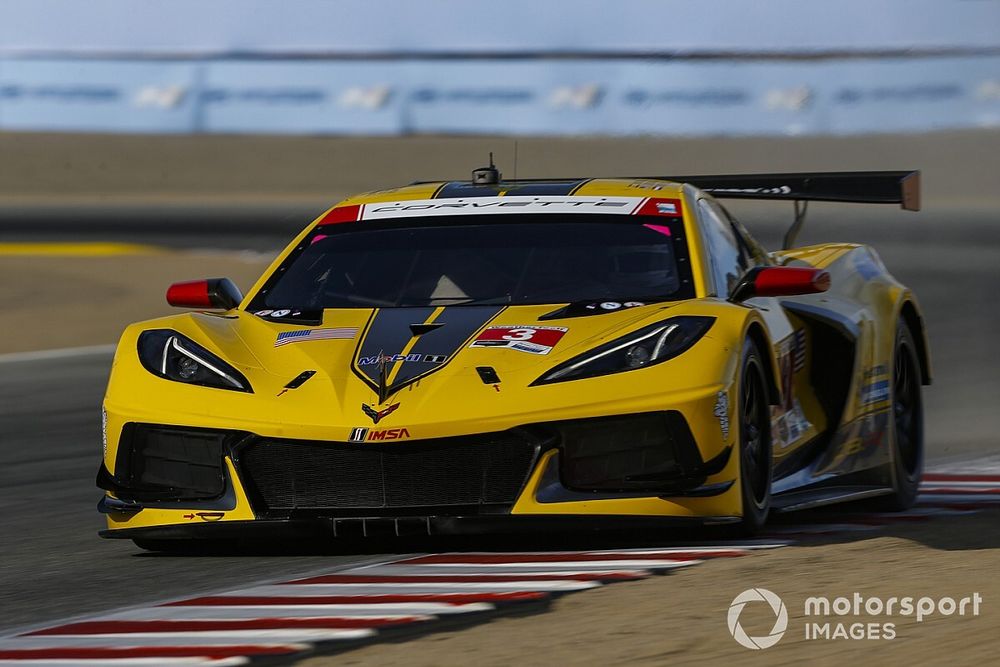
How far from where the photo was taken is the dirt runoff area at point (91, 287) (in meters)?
15.7

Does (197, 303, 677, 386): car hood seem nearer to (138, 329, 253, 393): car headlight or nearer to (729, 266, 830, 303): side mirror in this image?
(138, 329, 253, 393): car headlight

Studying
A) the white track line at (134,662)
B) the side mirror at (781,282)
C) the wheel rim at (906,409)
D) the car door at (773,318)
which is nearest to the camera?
the white track line at (134,662)

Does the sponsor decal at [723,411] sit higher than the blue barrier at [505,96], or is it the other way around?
the blue barrier at [505,96]

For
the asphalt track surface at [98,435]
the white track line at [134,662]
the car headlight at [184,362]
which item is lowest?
the asphalt track surface at [98,435]

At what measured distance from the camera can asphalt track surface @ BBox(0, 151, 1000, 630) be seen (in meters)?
6.05

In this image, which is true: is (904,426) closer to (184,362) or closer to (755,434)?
(755,434)

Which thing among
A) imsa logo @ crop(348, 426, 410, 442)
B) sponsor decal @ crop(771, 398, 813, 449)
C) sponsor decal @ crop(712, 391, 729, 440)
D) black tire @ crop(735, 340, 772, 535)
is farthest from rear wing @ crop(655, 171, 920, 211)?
imsa logo @ crop(348, 426, 410, 442)

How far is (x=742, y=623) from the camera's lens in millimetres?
5008

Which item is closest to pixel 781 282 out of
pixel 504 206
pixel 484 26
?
pixel 504 206

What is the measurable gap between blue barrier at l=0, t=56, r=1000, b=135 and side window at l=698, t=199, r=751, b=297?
53.9 feet

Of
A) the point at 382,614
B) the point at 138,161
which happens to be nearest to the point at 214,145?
the point at 138,161

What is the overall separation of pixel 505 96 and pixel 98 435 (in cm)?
1844

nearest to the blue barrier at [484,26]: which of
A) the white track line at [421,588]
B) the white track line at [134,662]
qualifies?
the white track line at [421,588]

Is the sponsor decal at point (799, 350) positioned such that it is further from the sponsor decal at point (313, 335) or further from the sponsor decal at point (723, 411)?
the sponsor decal at point (313, 335)
